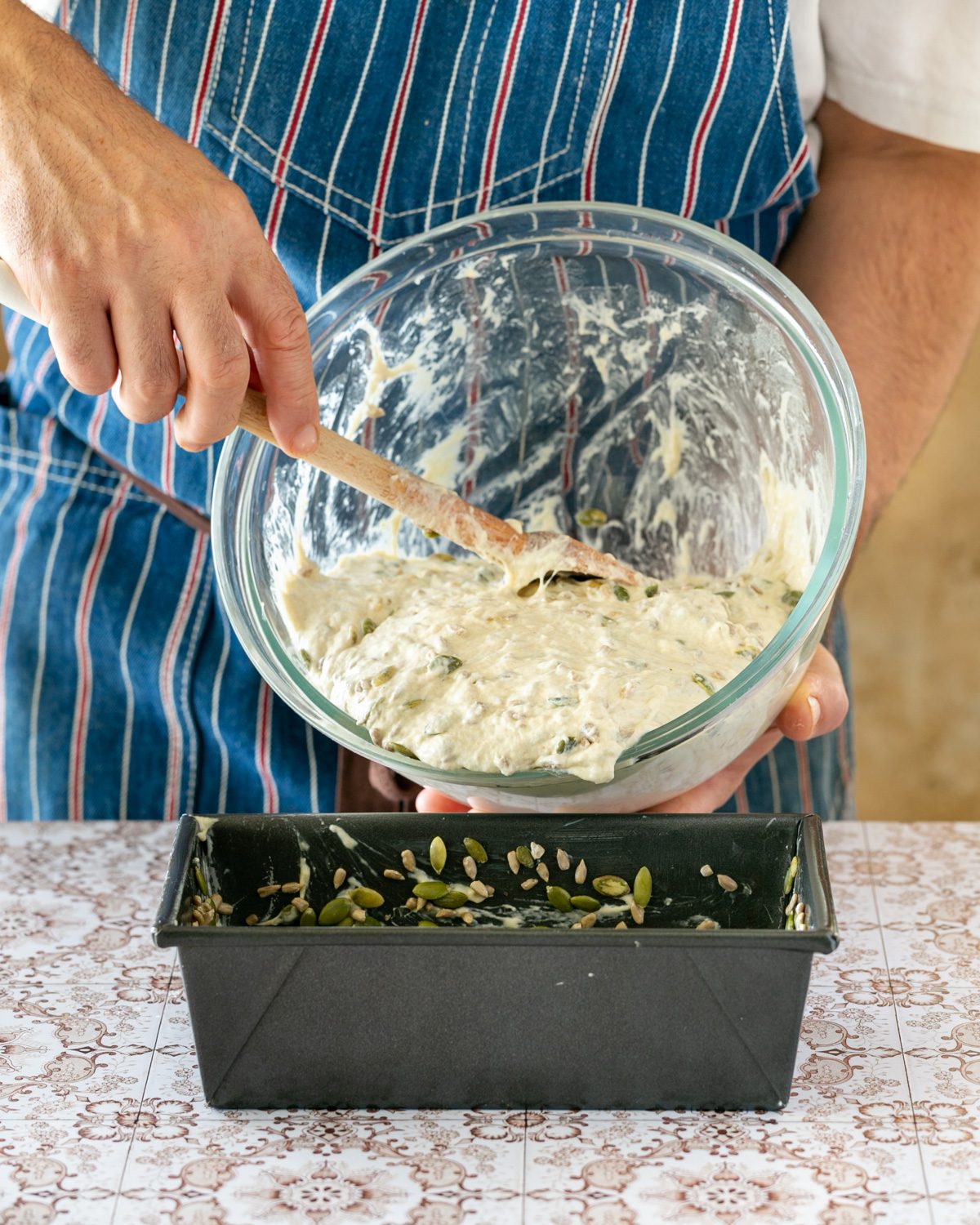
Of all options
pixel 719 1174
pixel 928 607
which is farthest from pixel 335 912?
pixel 928 607

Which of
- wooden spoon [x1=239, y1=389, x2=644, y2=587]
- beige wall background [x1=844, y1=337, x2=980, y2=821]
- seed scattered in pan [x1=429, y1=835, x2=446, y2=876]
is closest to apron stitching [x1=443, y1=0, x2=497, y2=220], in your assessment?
wooden spoon [x1=239, y1=389, x2=644, y2=587]

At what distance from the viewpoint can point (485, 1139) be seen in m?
0.65

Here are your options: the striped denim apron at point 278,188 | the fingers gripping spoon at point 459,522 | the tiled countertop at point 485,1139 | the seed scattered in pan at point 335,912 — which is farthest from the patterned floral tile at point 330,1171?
the striped denim apron at point 278,188

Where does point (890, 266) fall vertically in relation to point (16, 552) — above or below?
above

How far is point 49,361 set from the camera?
110cm

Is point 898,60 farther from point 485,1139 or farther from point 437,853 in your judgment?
point 485,1139

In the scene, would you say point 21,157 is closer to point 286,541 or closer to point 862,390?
point 286,541

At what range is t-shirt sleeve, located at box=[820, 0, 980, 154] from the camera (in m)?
0.96

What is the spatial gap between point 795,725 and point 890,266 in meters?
0.44

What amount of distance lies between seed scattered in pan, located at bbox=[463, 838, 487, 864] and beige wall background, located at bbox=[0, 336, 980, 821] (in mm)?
1767

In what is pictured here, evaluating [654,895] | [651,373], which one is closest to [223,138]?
[651,373]

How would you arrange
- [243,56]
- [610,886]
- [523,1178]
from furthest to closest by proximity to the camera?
[243,56] < [610,886] < [523,1178]

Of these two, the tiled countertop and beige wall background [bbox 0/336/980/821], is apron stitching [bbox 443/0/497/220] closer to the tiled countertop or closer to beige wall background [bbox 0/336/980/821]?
the tiled countertop

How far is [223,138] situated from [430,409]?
238 mm
